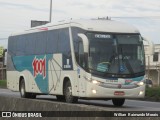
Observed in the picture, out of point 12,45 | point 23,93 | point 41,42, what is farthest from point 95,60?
point 12,45

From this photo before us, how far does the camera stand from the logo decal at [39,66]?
23.9 meters

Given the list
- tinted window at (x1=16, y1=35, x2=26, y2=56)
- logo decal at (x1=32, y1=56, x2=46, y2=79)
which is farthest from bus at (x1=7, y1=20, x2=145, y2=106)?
tinted window at (x1=16, y1=35, x2=26, y2=56)

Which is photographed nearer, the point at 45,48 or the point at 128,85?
the point at 128,85

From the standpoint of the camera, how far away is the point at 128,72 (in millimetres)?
20062

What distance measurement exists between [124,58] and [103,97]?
168cm

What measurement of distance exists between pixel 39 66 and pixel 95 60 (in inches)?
203

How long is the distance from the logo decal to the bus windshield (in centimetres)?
440

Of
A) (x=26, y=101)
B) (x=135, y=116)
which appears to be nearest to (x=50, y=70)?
(x=26, y=101)

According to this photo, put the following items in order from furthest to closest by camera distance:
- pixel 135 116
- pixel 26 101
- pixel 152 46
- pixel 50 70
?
pixel 50 70 → pixel 152 46 → pixel 26 101 → pixel 135 116

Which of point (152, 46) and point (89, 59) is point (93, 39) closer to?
point (89, 59)

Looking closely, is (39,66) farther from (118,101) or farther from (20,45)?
(118,101)

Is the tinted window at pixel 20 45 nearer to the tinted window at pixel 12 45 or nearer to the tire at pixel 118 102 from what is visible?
the tinted window at pixel 12 45

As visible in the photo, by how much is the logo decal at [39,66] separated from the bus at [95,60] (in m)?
0.49

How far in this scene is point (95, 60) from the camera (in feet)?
64.8
